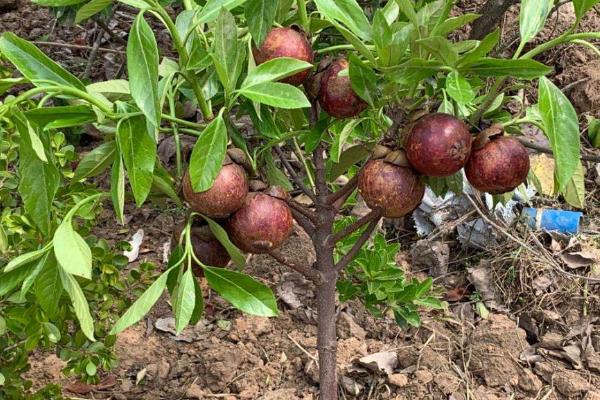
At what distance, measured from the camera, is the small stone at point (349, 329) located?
246cm

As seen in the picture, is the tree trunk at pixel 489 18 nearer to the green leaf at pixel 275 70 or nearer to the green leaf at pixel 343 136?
the green leaf at pixel 343 136

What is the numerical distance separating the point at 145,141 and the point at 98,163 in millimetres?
214

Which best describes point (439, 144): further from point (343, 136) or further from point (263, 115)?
point (263, 115)

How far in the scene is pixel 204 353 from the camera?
94.1 inches

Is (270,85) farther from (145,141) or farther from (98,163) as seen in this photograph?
(98,163)

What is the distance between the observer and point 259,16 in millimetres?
1238

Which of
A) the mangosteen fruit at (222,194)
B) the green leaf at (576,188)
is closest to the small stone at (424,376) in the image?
the green leaf at (576,188)

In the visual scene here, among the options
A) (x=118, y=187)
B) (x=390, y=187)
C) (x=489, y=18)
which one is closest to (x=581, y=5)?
(x=390, y=187)

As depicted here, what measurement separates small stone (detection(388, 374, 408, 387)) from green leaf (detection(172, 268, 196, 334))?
109cm

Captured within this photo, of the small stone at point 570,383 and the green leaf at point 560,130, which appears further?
the small stone at point 570,383

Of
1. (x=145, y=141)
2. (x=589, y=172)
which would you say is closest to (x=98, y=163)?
(x=145, y=141)

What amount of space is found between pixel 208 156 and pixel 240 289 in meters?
0.29

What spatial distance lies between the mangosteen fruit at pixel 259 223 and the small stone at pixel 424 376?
3.58 ft

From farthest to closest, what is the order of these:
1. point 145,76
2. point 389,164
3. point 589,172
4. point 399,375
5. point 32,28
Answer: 1. point 32,28
2. point 589,172
3. point 399,375
4. point 389,164
5. point 145,76
